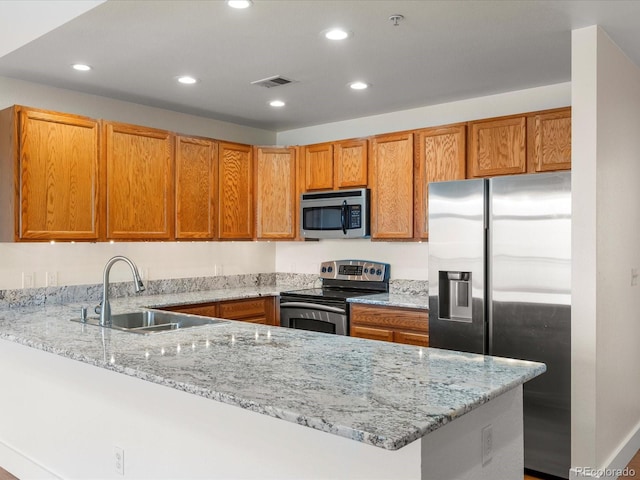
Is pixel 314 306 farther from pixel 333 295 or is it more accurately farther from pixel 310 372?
pixel 310 372

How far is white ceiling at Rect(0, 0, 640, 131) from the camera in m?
2.64

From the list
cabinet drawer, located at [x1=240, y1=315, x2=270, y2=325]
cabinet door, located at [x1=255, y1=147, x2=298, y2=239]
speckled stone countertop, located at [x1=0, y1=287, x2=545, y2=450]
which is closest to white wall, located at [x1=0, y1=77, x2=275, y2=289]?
cabinet door, located at [x1=255, y1=147, x2=298, y2=239]

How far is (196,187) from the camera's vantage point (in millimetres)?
4586

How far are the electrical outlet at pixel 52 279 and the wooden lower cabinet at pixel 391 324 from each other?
2.26m

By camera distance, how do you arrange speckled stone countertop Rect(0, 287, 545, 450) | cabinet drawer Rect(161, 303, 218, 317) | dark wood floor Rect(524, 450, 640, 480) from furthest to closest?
cabinet drawer Rect(161, 303, 218, 317)
dark wood floor Rect(524, 450, 640, 480)
speckled stone countertop Rect(0, 287, 545, 450)

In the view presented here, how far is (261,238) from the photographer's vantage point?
16.7 ft

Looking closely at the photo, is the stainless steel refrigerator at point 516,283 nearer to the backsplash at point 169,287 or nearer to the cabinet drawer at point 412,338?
the cabinet drawer at point 412,338

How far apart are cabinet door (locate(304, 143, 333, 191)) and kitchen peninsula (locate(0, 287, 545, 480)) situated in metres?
2.21

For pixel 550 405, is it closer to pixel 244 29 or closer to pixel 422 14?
pixel 422 14

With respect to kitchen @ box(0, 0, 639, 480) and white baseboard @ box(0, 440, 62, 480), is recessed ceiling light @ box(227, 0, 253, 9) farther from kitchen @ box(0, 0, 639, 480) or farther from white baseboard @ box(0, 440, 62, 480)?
white baseboard @ box(0, 440, 62, 480)

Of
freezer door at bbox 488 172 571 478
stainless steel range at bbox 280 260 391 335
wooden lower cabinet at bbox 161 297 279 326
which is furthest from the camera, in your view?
stainless steel range at bbox 280 260 391 335

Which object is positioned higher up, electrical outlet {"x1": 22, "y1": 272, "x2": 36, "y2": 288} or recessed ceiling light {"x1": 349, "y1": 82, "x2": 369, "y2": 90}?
recessed ceiling light {"x1": 349, "y1": 82, "x2": 369, "y2": 90}

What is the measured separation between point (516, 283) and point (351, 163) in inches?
77.5

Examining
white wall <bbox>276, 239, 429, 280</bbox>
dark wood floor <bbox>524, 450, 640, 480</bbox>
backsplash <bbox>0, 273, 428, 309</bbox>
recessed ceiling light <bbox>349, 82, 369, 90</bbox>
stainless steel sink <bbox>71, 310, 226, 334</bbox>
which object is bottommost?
dark wood floor <bbox>524, 450, 640, 480</bbox>
